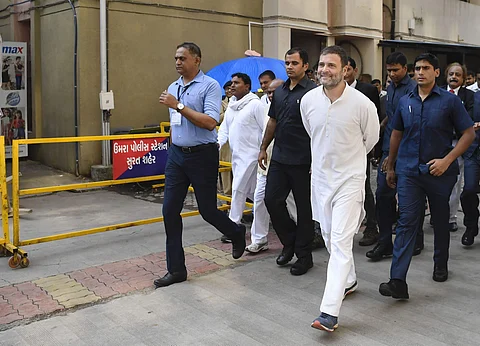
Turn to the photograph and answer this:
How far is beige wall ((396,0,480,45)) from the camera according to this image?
17891 millimetres

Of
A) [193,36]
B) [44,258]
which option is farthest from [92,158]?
[44,258]

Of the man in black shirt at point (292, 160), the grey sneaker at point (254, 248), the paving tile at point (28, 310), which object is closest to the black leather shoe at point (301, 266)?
the man in black shirt at point (292, 160)

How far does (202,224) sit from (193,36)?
6.09m

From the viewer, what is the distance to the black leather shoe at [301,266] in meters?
5.41

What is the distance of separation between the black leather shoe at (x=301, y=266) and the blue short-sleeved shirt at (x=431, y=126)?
121cm

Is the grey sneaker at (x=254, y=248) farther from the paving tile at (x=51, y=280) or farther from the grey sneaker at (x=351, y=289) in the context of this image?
the paving tile at (x=51, y=280)

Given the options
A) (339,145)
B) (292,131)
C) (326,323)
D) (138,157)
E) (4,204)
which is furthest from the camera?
(138,157)

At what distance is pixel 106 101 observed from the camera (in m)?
10.8

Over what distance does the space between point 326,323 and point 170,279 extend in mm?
1670

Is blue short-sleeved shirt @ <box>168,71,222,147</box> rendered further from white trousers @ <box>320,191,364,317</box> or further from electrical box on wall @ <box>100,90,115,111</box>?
electrical box on wall @ <box>100,90,115,111</box>

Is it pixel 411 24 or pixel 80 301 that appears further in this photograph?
pixel 411 24

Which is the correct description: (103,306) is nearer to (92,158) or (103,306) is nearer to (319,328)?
(319,328)

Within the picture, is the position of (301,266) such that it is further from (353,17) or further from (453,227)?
(353,17)

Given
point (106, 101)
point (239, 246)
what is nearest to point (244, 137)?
point (239, 246)
